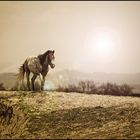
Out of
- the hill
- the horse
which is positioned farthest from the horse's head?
the hill

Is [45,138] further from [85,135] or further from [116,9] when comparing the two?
[116,9]

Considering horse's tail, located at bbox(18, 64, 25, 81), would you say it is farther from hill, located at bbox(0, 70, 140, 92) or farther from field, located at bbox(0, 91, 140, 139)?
field, located at bbox(0, 91, 140, 139)

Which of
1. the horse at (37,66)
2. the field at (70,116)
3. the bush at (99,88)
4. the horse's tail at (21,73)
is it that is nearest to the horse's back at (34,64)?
the horse at (37,66)

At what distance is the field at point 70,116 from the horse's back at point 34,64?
421mm

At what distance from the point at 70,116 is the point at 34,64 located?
48.0 inches

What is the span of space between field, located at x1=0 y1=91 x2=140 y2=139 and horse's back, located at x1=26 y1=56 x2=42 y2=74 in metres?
0.42

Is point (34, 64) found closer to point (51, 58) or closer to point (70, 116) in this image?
point (51, 58)

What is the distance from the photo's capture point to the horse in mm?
7074

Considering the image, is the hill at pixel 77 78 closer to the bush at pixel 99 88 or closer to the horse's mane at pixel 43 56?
the bush at pixel 99 88

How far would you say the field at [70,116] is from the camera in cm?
630

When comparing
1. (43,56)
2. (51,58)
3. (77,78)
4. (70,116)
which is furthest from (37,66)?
(70,116)

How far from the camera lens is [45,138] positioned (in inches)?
242

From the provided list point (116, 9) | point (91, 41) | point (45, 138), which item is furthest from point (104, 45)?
point (45, 138)

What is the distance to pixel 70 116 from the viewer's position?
6.66 metres
